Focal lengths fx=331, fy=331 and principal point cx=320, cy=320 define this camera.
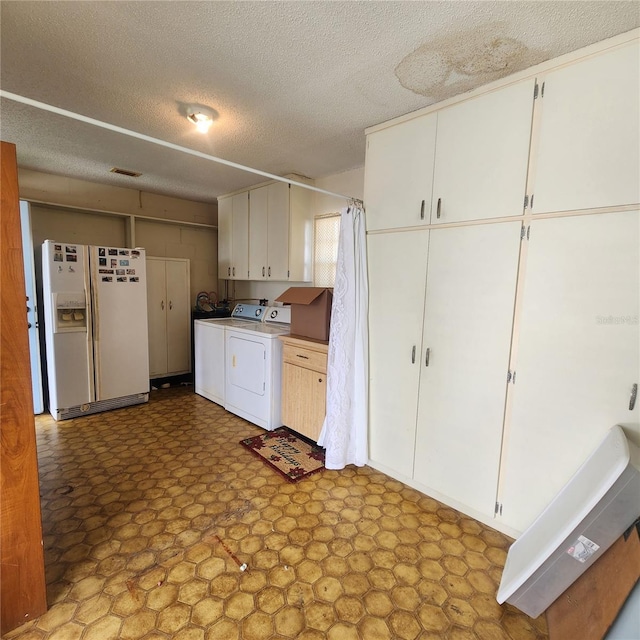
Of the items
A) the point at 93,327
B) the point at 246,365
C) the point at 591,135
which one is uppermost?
the point at 591,135

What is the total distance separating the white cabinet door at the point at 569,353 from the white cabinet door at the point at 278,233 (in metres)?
2.31

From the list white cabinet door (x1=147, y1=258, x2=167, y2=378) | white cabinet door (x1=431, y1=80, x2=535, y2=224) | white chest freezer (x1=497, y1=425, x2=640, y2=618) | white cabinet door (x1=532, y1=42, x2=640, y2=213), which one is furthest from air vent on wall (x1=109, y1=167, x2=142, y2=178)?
white chest freezer (x1=497, y1=425, x2=640, y2=618)

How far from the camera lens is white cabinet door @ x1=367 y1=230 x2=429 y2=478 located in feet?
7.00

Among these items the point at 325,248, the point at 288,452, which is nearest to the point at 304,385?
the point at 288,452

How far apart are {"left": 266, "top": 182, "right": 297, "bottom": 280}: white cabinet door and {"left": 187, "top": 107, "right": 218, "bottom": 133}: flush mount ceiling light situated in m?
1.18

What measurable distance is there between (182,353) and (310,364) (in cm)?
247

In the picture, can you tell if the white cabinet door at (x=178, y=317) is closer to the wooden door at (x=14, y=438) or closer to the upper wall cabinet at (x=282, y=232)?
the upper wall cabinet at (x=282, y=232)

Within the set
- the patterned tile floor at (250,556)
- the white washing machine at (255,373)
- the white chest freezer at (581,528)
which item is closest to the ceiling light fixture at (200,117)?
the white washing machine at (255,373)

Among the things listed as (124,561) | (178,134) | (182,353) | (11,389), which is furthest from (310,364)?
(182,353)

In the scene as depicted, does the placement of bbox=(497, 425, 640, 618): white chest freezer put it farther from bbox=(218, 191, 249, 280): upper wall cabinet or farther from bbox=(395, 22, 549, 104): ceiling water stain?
bbox=(218, 191, 249, 280): upper wall cabinet

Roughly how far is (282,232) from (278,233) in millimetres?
70

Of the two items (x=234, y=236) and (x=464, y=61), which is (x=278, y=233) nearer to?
(x=234, y=236)

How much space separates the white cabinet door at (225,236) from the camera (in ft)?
13.8

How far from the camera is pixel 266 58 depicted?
1.64 metres
